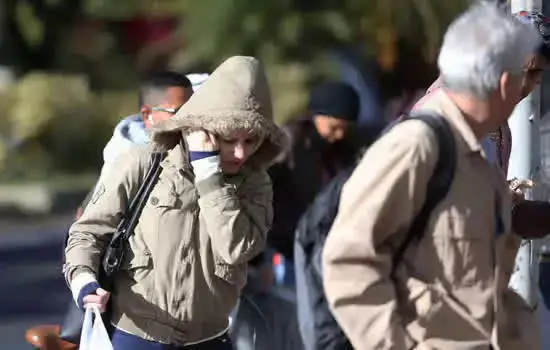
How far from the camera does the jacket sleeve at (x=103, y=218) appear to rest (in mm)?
3197

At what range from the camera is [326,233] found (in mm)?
2842

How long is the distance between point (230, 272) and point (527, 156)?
1580 millimetres

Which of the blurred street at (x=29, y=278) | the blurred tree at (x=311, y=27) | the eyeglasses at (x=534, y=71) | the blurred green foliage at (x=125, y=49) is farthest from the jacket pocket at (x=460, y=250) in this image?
the blurred tree at (x=311, y=27)

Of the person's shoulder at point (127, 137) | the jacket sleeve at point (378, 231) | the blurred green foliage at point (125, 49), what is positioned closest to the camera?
the jacket sleeve at point (378, 231)

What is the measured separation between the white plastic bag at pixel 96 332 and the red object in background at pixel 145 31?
421 inches

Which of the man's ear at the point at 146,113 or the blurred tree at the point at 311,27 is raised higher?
the man's ear at the point at 146,113

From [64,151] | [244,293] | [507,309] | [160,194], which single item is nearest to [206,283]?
[160,194]

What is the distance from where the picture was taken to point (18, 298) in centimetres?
888

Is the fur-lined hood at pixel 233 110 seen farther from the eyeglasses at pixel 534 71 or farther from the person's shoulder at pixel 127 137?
the person's shoulder at pixel 127 137

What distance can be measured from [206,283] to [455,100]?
1.09 m

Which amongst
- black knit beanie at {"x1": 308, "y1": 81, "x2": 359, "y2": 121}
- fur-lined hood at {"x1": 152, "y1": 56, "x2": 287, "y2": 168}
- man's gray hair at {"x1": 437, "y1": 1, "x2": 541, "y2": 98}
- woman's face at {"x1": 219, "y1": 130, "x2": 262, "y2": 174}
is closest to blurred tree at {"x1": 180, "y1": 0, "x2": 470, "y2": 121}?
black knit beanie at {"x1": 308, "y1": 81, "x2": 359, "y2": 121}

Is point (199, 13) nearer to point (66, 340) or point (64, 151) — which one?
point (64, 151)

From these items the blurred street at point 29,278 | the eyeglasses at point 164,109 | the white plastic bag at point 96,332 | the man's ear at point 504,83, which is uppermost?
the man's ear at point 504,83

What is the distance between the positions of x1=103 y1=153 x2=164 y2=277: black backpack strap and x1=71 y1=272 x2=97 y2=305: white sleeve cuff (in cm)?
5
